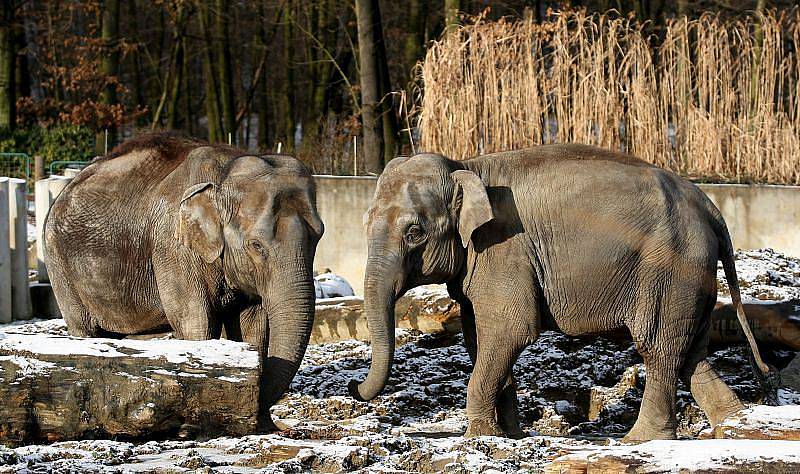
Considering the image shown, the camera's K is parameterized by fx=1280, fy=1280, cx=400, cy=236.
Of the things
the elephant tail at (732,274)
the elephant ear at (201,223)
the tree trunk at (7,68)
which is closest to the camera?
the elephant ear at (201,223)

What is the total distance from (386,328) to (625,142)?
7272 mm

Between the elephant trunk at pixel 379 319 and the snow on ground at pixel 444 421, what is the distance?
1.06 feet

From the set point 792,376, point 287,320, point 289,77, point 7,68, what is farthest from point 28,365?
point 289,77

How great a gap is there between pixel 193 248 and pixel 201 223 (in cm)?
19

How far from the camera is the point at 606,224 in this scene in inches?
299

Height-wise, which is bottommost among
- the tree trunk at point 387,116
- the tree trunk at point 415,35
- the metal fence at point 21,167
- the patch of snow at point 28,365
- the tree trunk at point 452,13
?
the patch of snow at point 28,365

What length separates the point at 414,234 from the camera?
7520 mm

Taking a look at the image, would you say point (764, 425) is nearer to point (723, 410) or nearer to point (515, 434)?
point (723, 410)

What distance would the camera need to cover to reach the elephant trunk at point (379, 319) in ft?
24.2

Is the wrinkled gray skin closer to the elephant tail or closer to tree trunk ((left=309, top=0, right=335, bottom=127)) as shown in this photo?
the elephant tail

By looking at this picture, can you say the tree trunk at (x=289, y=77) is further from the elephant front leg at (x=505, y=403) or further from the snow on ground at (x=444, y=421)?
the elephant front leg at (x=505, y=403)

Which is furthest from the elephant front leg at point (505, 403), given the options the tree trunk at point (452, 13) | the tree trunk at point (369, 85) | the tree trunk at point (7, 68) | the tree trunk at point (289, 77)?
the tree trunk at point (289, 77)

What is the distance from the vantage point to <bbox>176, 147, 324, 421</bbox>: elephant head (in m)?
7.57

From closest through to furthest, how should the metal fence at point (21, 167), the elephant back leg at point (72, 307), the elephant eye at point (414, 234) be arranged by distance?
the elephant eye at point (414, 234)
the elephant back leg at point (72, 307)
the metal fence at point (21, 167)
